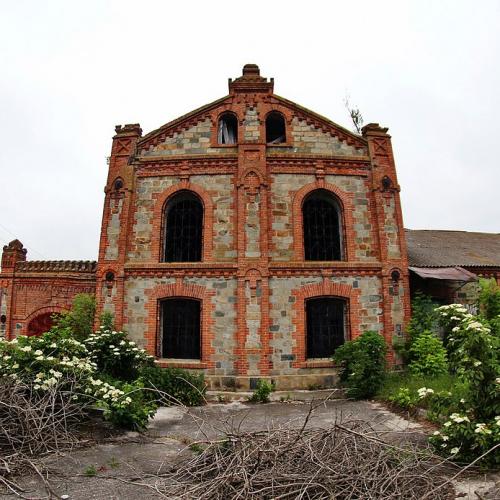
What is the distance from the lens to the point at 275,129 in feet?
49.4

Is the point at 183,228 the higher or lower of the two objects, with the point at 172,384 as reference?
higher

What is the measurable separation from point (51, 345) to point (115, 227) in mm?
5612

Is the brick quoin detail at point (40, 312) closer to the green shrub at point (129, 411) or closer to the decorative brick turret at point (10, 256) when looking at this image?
the decorative brick turret at point (10, 256)

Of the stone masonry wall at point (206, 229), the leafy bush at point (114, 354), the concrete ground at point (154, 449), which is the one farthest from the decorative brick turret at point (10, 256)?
the concrete ground at point (154, 449)

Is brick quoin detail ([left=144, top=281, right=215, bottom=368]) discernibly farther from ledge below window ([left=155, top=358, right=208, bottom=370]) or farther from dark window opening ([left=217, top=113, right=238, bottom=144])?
dark window opening ([left=217, top=113, right=238, bottom=144])

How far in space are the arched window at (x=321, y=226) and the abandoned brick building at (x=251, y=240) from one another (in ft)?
0.11

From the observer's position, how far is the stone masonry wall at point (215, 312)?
12086 millimetres

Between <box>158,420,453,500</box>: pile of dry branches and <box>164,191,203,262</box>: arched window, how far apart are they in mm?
8147

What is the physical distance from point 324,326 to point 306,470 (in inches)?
315

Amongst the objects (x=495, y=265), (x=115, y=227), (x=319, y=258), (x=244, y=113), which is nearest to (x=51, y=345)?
(x=115, y=227)

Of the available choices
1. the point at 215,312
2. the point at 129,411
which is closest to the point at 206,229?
the point at 215,312

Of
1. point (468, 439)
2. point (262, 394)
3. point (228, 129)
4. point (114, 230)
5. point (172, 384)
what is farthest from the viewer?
point (228, 129)

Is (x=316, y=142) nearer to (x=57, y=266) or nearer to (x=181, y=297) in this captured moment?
(x=181, y=297)

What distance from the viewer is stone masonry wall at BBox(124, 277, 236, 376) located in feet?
39.7
